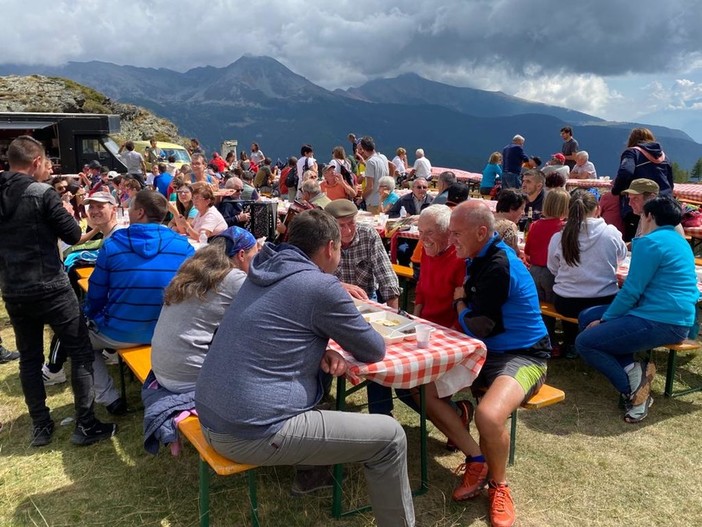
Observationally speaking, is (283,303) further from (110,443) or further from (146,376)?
(110,443)

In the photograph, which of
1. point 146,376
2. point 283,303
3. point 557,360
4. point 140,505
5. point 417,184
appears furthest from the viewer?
point 417,184

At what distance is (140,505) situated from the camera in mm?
2645

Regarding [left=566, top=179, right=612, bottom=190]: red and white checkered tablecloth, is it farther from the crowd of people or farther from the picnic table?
the picnic table

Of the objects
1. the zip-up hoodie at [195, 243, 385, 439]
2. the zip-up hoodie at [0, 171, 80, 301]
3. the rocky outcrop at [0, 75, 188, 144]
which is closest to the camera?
the zip-up hoodie at [195, 243, 385, 439]

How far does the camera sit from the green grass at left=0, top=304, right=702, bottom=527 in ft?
8.35

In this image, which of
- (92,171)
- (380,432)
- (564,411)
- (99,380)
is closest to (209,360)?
(380,432)

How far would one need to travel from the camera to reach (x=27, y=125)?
66.8 ft

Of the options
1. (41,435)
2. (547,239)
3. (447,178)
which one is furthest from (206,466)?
(447,178)

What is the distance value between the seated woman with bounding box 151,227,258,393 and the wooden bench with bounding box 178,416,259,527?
27 centimetres

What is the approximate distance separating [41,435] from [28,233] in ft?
4.19

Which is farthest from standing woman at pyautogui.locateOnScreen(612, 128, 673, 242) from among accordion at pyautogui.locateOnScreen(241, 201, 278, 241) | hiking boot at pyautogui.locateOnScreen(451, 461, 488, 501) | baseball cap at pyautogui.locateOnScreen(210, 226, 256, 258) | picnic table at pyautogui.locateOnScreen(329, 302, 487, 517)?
baseball cap at pyautogui.locateOnScreen(210, 226, 256, 258)

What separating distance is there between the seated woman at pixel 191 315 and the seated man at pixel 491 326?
1181mm

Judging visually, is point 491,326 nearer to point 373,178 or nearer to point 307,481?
point 307,481

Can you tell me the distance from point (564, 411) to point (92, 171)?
12.8 m
